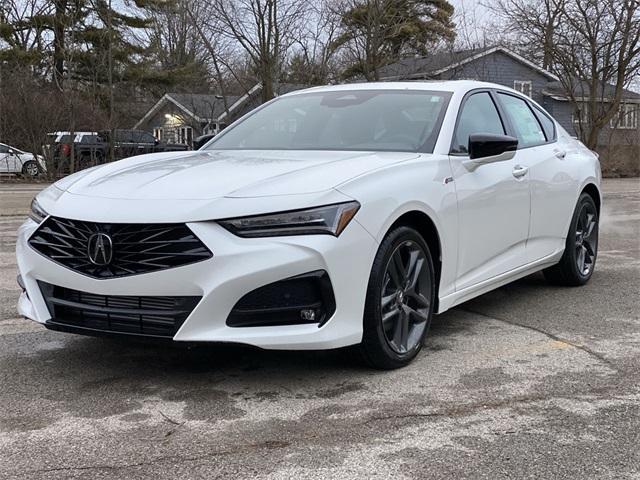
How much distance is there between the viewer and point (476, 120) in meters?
5.05

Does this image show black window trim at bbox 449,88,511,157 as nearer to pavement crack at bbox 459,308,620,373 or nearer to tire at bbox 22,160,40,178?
pavement crack at bbox 459,308,620,373

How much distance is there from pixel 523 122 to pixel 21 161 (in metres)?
19.1

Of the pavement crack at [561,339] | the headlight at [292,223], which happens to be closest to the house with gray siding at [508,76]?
the pavement crack at [561,339]

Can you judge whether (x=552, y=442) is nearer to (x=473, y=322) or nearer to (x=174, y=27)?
(x=473, y=322)

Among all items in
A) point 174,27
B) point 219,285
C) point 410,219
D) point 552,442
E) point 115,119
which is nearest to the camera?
point 552,442

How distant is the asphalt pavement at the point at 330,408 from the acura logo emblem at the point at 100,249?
51cm

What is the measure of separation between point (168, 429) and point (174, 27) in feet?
114

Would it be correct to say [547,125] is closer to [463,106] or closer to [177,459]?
[463,106]

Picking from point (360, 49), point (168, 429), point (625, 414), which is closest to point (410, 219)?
point (625, 414)

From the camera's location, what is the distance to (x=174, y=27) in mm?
35625

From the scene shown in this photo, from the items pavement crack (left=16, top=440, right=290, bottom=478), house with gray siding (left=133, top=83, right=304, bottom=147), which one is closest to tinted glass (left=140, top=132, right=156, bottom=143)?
house with gray siding (left=133, top=83, right=304, bottom=147)

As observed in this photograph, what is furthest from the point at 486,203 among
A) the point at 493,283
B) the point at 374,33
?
the point at 374,33

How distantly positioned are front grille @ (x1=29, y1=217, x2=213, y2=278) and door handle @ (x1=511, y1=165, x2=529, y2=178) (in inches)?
101

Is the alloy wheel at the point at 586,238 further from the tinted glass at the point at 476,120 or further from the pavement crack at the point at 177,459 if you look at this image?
the pavement crack at the point at 177,459
